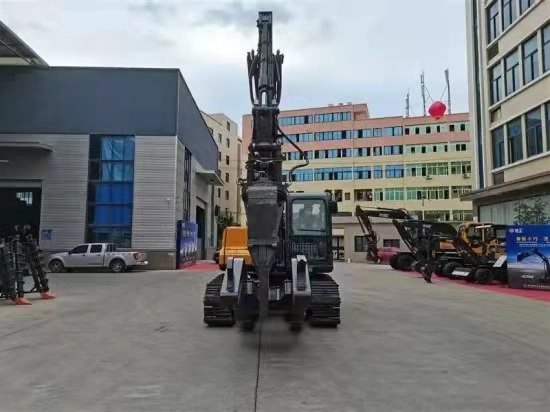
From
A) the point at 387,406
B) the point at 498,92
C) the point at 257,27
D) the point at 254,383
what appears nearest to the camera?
the point at 387,406

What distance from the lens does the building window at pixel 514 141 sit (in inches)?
1112

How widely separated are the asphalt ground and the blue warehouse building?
725 inches

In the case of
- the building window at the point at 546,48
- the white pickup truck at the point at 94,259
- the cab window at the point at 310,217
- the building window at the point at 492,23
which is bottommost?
the white pickup truck at the point at 94,259

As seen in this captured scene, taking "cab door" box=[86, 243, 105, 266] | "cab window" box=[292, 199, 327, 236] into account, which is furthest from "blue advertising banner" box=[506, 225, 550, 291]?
"cab door" box=[86, 243, 105, 266]

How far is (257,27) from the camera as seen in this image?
1021 cm

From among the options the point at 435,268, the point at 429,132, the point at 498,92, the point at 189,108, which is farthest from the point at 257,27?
the point at 429,132

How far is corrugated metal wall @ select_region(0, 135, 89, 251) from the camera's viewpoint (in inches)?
1225

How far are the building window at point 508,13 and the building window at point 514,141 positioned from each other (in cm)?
567

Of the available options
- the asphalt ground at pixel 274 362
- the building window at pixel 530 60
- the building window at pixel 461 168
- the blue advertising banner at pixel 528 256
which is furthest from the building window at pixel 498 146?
the building window at pixel 461 168

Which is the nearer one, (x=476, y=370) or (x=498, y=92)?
(x=476, y=370)

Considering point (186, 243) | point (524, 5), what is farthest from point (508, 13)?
point (186, 243)

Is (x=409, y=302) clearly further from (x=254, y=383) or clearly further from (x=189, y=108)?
(x=189, y=108)

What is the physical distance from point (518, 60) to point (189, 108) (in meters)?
21.4

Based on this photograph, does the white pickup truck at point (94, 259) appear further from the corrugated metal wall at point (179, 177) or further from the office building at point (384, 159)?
the office building at point (384, 159)
